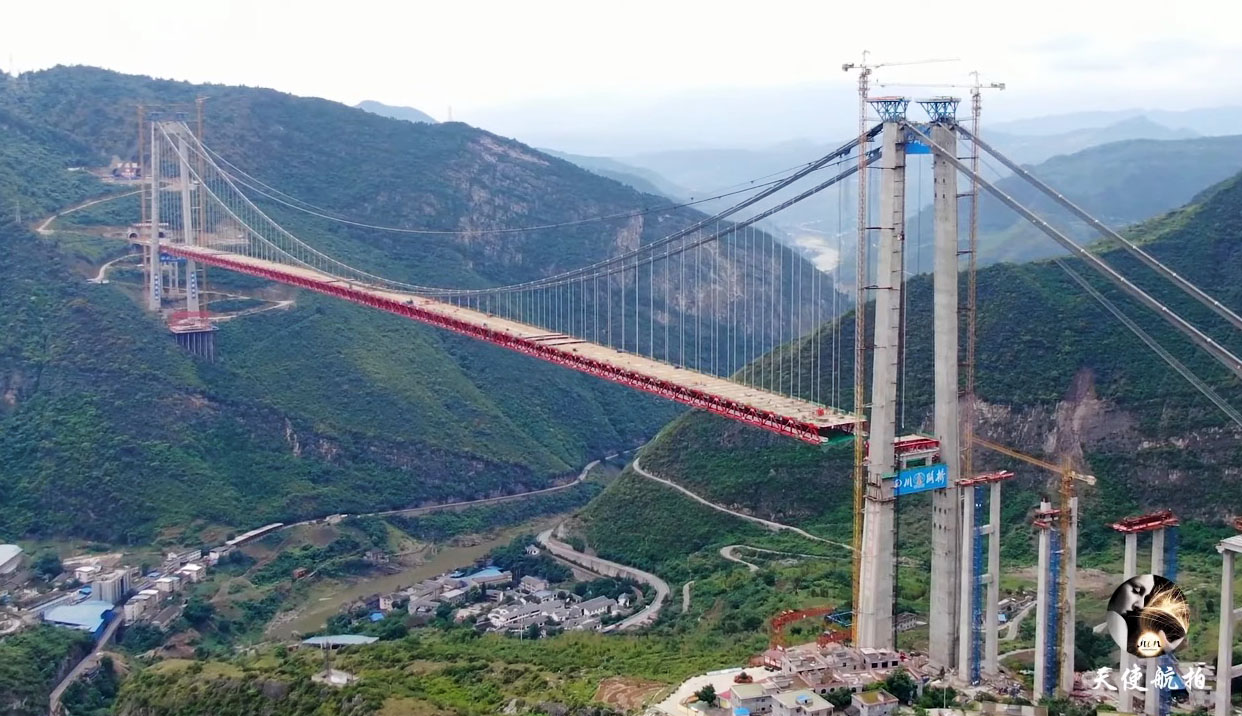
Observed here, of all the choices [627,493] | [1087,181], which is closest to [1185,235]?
[627,493]

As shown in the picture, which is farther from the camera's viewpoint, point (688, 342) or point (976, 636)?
point (688, 342)

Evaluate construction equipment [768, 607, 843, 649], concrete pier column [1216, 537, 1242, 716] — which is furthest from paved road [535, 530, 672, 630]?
concrete pier column [1216, 537, 1242, 716]

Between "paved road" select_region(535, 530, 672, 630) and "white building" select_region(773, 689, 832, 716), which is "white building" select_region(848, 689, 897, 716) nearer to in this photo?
"white building" select_region(773, 689, 832, 716)

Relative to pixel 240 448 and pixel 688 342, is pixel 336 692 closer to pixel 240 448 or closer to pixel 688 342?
pixel 240 448

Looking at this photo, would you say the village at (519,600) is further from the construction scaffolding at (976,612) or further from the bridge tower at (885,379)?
the construction scaffolding at (976,612)

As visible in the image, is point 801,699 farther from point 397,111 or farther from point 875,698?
point 397,111

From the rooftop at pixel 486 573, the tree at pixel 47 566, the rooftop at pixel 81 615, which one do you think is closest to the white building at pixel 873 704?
the rooftop at pixel 486 573
